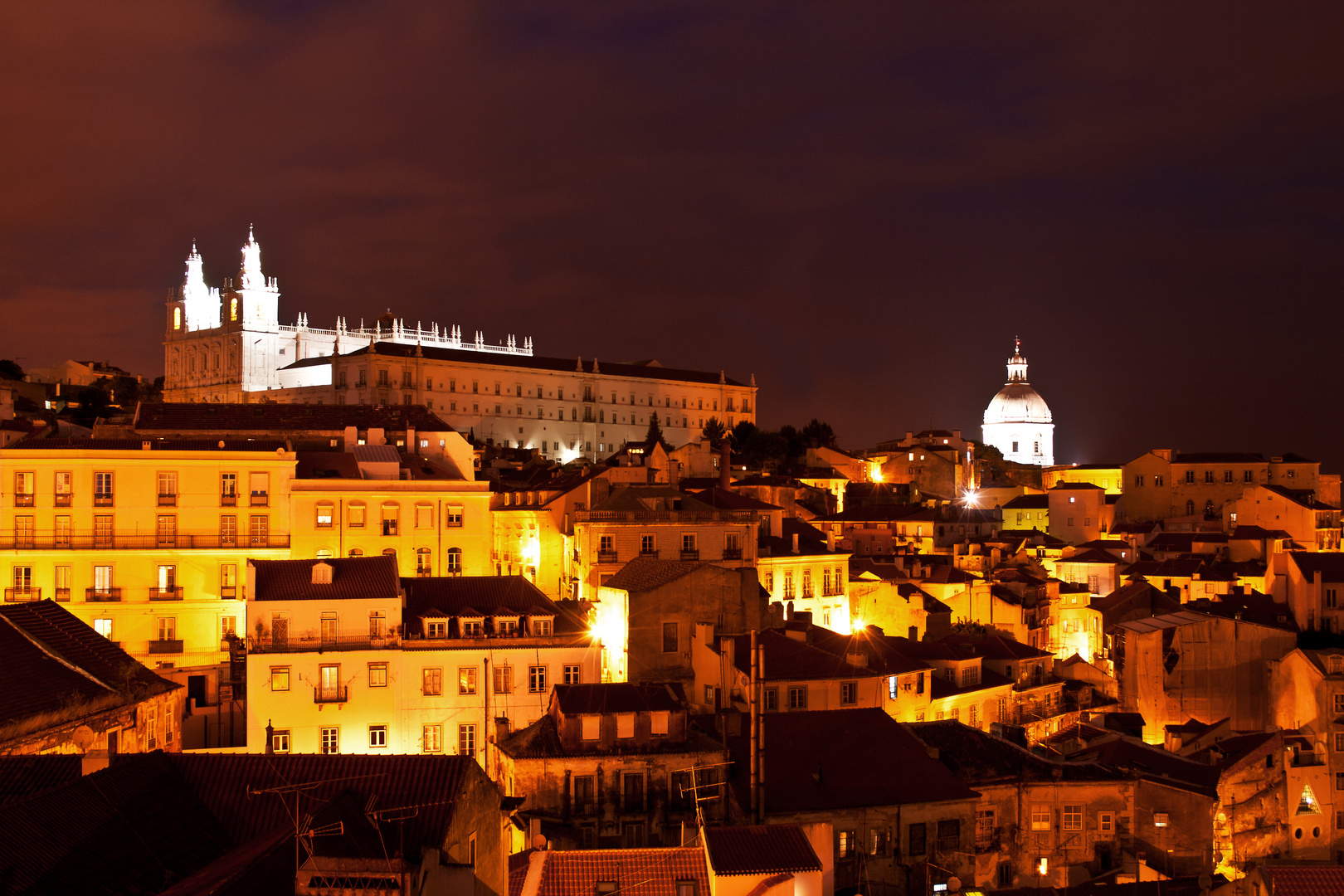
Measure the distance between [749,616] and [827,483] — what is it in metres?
53.5

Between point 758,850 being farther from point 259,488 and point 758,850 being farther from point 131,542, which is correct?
point 131,542

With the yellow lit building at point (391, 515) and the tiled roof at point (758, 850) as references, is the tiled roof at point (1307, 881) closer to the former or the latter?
the tiled roof at point (758, 850)

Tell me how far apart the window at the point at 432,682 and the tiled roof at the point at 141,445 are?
1442 cm

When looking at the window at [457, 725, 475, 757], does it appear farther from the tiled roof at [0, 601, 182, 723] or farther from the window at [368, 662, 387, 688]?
the tiled roof at [0, 601, 182, 723]

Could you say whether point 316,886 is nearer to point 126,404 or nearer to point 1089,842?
point 1089,842

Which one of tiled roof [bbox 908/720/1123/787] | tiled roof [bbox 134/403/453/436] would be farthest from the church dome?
tiled roof [bbox 908/720/1123/787]

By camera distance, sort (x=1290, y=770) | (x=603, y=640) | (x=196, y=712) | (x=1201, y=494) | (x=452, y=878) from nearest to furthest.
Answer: (x=452, y=878) < (x=196, y=712) < (x=603, y=640) < (x=1290, y=770) < (x=1201, y=494)

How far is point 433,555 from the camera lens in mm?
43500

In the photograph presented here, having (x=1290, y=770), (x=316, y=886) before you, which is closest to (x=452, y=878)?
(x=316, y=886)

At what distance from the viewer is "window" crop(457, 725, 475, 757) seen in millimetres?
31188


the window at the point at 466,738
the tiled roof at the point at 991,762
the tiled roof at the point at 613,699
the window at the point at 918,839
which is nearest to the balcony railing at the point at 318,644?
the window at the point at 466,738

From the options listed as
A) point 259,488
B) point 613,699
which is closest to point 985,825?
point 613,699

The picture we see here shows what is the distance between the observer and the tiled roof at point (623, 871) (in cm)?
1750

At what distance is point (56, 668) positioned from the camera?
22188 mm
